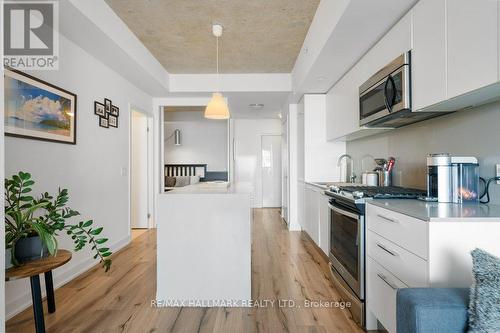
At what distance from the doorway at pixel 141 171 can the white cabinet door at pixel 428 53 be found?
4136 mm

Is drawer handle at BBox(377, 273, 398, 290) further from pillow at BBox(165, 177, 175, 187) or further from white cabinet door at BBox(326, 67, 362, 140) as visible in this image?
pillow at BBox(165, 177, 175, 187)

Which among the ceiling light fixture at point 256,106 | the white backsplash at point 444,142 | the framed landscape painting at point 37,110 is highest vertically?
the ceiling light fixture at point 256,106

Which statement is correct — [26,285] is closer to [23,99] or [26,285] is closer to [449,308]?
[23,99]

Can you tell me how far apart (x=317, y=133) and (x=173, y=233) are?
103 inches

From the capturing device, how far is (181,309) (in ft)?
7.09

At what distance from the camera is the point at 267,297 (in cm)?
232

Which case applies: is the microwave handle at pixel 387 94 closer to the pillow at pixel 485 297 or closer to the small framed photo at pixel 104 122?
the pillow at pixel 485 297

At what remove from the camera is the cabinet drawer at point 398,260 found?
4.30 ft

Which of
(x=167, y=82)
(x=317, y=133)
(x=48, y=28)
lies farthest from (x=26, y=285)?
(x=317, y=133)

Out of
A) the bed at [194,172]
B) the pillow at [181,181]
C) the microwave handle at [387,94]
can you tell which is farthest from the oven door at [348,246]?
the bed at [194,172]

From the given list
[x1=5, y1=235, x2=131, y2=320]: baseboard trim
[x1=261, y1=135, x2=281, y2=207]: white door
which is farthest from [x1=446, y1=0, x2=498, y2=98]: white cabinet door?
[x1=261, y1=135, x2=281, y2=207]: white door

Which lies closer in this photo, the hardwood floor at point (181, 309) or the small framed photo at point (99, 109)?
the hardwood floor at point (181, 309)

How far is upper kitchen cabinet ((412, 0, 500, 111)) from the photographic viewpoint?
1.22m

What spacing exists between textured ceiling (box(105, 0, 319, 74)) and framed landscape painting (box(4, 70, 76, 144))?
98cm
